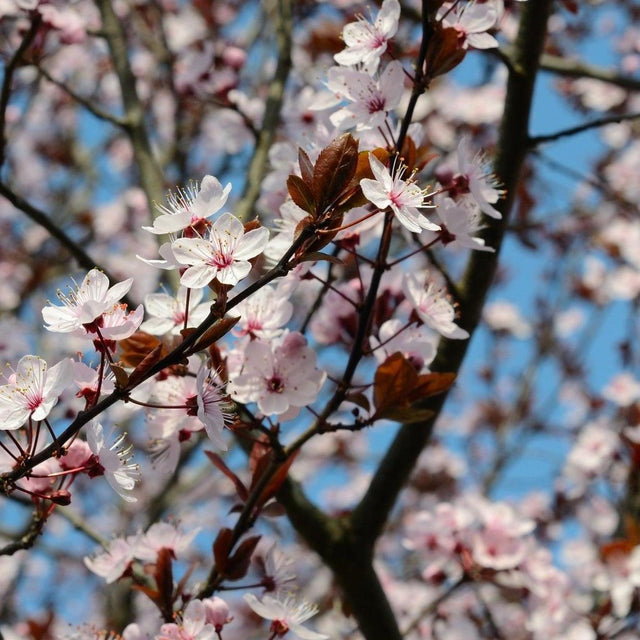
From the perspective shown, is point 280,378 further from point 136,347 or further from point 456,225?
point 456,225

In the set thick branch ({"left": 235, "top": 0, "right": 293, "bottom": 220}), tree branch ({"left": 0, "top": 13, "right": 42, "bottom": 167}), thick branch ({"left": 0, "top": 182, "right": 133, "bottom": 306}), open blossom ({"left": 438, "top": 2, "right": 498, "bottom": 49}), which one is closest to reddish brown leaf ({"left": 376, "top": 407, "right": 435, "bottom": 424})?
open blossom ({"left": 438, "top": 2, "right": 498, "bottom": 49})

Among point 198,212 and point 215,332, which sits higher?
point 198,212

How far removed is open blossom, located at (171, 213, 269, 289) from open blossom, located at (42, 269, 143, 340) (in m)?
0.08

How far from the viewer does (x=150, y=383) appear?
1.33m

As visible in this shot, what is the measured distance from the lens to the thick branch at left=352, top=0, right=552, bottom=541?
179 centimetres

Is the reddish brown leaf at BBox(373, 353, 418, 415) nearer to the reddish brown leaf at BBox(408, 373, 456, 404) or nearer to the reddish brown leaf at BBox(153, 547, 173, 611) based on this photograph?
the reddish brown leaf at BBox(408, 373, 456, 404)

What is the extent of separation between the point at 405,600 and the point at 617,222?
2622 mm

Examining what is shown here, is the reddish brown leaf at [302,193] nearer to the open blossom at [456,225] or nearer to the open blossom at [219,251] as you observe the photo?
the open blossom at [219,251]

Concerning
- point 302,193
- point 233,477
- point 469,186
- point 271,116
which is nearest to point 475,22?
point 469,186

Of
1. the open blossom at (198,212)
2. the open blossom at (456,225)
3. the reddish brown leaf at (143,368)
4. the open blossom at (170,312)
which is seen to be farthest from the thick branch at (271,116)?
the reddish brown leaf at (143,368)

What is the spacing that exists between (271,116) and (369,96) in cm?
146

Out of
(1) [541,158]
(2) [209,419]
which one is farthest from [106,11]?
(2) [209,419]

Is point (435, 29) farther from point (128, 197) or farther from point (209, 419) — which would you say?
point (128, 197)

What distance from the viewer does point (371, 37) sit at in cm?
137
